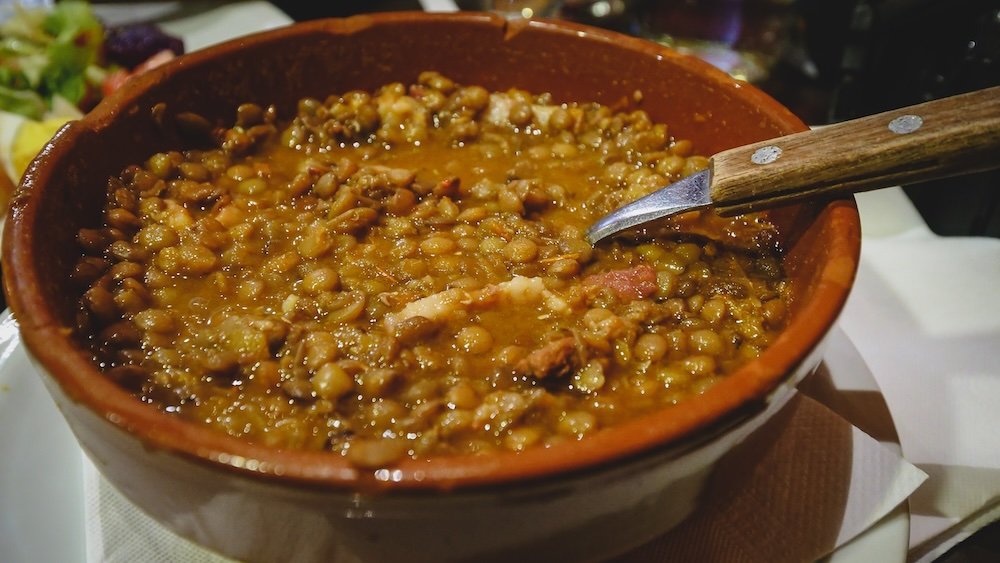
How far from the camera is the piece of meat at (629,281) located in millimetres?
2229

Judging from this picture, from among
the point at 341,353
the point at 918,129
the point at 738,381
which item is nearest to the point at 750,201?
the point at 918,129

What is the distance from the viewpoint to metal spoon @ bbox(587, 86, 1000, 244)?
1.80 m

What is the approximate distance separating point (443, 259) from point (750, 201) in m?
0.85

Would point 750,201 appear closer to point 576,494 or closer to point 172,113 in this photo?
point 576,494

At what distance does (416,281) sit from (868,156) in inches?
46.3

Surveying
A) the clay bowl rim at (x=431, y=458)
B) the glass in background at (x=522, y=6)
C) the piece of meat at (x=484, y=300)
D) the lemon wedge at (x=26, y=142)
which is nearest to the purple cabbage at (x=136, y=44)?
the lemon wedge at (x=26, y=142)

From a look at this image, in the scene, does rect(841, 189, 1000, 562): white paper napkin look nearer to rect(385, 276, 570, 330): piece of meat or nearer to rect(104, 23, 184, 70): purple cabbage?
rect(385, 276, 570, 330): piece of meat

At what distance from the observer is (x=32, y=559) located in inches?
72.2

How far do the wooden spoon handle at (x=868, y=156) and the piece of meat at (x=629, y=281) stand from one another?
279mm

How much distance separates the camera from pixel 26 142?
3988mm

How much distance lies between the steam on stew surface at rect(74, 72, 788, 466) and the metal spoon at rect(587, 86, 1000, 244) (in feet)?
0.94

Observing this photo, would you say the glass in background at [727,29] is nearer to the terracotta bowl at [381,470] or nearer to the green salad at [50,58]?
the terracotta bowl at [381,470]

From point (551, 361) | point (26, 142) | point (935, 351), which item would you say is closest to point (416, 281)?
point (551, 361)

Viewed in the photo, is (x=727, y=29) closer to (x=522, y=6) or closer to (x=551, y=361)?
(x=522, y=6)
